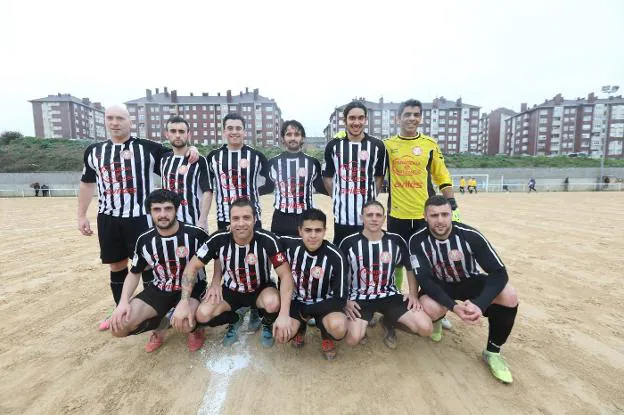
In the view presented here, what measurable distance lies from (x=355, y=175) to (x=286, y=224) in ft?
3.06

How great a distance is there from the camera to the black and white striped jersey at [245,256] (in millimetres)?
2969

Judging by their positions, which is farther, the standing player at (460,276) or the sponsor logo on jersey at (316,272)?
the sponsor logo on jersey at (316,272)

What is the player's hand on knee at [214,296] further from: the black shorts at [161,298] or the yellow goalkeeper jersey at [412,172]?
the yellow goalkeeper jersey at [412,172]

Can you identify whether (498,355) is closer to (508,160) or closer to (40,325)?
(40,325)

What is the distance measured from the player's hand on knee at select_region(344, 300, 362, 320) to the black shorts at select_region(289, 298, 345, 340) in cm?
8

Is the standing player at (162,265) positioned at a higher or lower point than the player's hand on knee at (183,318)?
higher

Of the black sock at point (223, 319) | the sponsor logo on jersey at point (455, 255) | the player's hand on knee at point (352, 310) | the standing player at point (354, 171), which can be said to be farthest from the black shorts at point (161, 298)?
the sponsor logo on jersey at point (455, 255)

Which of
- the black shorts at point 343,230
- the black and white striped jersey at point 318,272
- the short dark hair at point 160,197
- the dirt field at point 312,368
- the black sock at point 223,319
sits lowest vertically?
the dirt field at point 312,368

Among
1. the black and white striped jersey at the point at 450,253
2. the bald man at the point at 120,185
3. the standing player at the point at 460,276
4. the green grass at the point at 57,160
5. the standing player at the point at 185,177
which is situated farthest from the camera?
the green grass at the point at 57,160

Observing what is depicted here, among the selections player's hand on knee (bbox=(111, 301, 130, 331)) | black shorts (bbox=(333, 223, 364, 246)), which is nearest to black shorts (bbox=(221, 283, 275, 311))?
player's hand on knee (bbox=(111, 301, 130, 331))

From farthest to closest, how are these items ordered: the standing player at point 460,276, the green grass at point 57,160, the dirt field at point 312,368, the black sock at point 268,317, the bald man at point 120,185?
the green grass at point 57,160 < the bald man at point 120,185 < the black sock at point 268,317 < the standing player at point 460,276 < the dirt field at point 312,368

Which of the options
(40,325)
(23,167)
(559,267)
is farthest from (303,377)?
(23,167)

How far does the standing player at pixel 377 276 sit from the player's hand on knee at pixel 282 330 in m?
0.53

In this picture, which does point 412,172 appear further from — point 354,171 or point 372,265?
point 372,265
